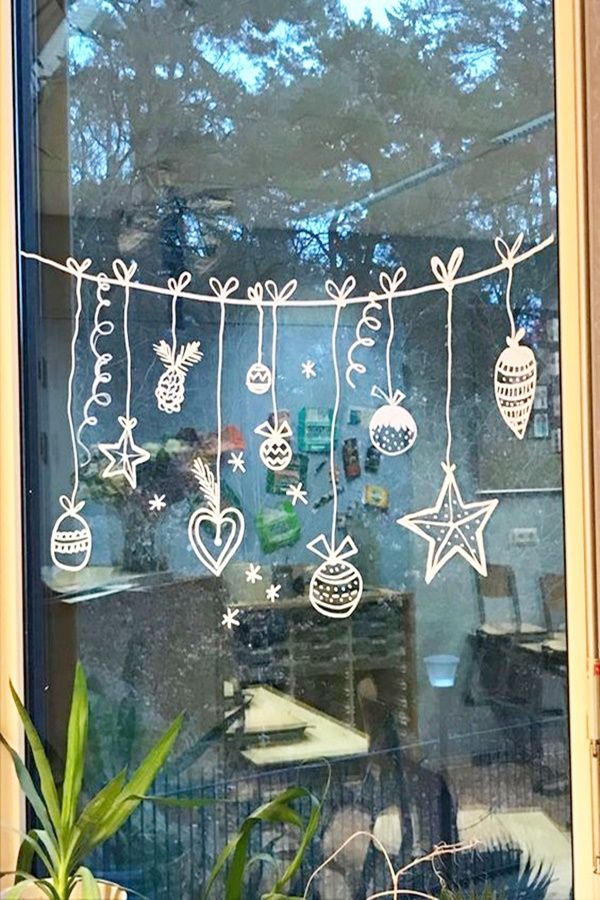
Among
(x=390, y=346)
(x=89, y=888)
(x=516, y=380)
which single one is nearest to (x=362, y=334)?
(x=390, y=346)

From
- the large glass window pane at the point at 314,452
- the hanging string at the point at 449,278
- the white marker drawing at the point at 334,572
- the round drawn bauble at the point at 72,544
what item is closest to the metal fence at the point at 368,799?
the large glass window pane at the point at 314,452

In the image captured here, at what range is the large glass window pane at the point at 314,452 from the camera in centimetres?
Result: 136

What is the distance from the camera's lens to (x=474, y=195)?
1373mm

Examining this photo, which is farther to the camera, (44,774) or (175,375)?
(175,375)

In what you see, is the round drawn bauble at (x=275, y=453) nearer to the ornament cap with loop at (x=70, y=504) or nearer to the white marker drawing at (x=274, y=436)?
the white marker drawing at (x=274, y=436)

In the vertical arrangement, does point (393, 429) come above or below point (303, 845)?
above

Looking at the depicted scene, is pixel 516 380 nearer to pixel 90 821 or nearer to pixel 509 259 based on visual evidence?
pixel 509 259

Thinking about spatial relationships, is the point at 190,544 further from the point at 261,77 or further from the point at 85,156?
the point at 261,77

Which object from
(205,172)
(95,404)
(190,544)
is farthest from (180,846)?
(205,172)

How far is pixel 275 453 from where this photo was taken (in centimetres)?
137

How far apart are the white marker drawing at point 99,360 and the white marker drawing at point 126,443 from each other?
25 mm

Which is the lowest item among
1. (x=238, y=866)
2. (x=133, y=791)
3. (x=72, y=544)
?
(x=238, y=866)

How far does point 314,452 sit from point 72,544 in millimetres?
398

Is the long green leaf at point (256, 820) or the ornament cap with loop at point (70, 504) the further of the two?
the ornament cap with loop at point (70, 504)
